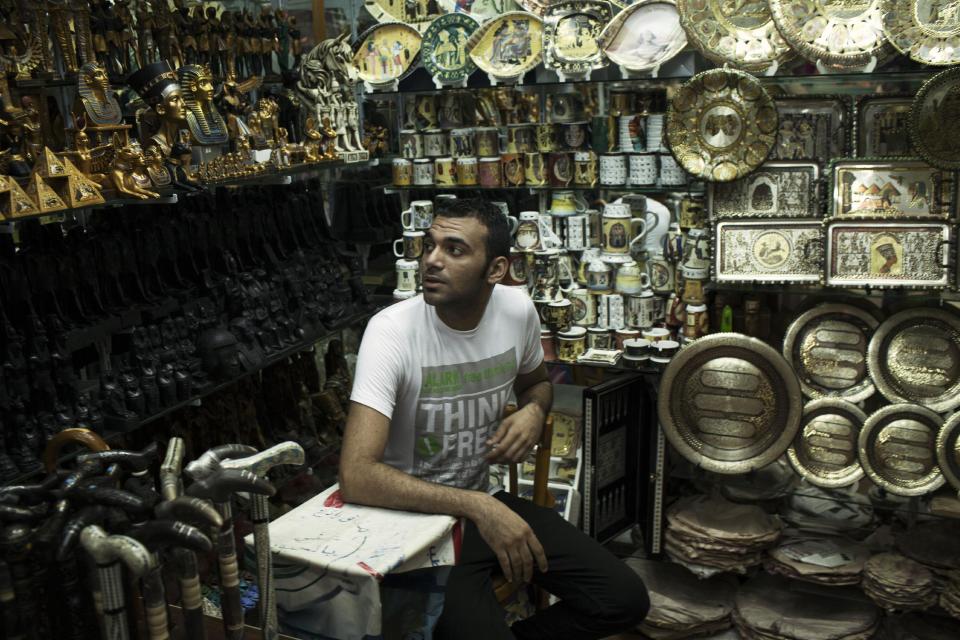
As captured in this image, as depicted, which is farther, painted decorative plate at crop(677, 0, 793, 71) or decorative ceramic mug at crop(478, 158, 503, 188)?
decorative ceramic mug at crop(478, 158, 503, 188)

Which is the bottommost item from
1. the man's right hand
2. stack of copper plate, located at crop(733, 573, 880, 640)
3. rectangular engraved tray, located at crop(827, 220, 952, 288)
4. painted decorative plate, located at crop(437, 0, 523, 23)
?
stack of copper plate, located at crop(733, 573, 880, 640)

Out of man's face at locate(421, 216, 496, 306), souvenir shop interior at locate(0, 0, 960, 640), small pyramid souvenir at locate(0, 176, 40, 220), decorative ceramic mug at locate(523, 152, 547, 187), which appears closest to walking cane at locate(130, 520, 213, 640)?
souvenir shop interior at locate(0, 0, 960, 640)

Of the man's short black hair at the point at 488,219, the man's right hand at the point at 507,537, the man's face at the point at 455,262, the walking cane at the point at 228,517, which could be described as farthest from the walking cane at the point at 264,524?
the man's short black hair at the point at 488,219

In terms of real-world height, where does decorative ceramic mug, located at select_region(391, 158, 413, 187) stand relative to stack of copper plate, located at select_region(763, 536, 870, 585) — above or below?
above

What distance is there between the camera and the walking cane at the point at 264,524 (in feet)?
5.09

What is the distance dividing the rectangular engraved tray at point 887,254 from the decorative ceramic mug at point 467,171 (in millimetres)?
1322

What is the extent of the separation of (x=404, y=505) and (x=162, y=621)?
2.35ft

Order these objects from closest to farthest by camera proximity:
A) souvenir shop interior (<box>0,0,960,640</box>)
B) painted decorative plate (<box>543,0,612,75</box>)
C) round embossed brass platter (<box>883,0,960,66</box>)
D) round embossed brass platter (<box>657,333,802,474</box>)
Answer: souvenir shop interior (<box>0,0,960,640</box>) → round embossed brass platter (<box>883,0,960,66</box>) → round embossed brass platter (<box>657,333,802,474</box>) → painted decorative plate (<box>543,0,612,75</box>)

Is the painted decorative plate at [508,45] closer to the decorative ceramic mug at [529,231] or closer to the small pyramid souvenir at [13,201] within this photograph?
the decorative ceramic mug at [529,231]

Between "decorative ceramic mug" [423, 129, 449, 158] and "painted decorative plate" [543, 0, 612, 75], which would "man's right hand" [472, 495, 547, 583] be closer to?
"painted decorative plate" [543, 0, 612, 75]

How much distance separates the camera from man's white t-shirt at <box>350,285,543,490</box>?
2256 millimetres

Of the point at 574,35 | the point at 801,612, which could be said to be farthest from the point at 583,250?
the point at 801,612

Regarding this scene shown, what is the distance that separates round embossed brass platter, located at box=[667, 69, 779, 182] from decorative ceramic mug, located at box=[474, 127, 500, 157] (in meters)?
0.75

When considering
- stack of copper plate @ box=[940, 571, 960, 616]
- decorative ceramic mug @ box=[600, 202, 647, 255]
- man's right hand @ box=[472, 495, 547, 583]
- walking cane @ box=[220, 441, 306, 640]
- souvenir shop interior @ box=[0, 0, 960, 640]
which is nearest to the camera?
walking cane @ box=[220, 441, 306, 640]
